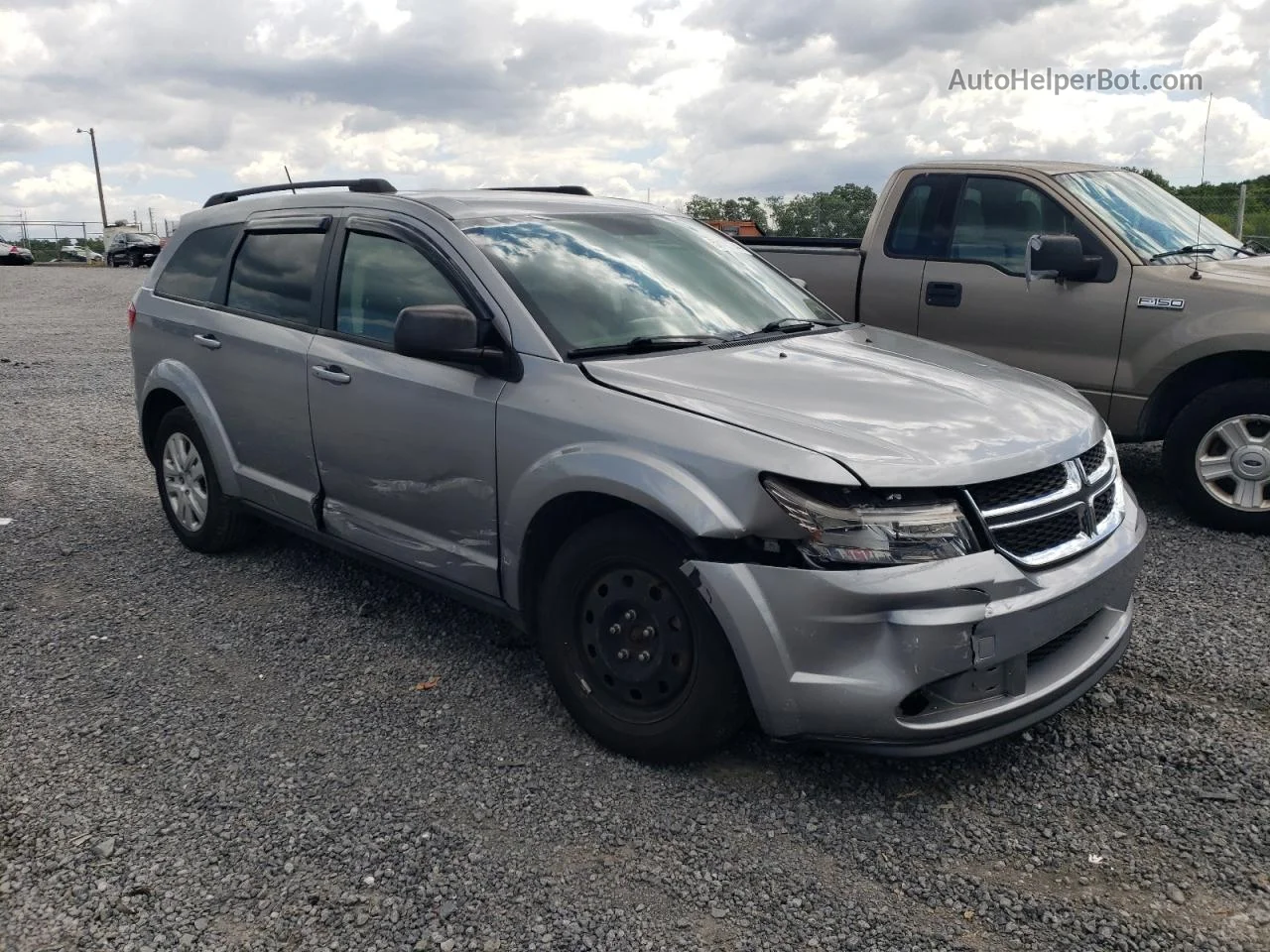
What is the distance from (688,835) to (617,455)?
110cm

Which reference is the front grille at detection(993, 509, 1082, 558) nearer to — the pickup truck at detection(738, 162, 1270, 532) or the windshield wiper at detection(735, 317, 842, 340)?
the windshield wiper at detection(735, 317, 842, 340)

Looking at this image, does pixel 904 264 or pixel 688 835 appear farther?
pixel 904 264

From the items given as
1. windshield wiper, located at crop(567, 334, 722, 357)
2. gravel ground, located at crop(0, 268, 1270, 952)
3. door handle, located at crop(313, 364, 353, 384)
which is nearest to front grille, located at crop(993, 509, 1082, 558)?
gravel ground, located at crop(0, 268, 1270, 952)

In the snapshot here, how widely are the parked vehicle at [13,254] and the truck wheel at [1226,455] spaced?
43.3 m

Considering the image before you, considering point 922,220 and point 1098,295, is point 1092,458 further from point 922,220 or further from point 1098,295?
point 922,220

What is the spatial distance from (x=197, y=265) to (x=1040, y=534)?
4176 mm

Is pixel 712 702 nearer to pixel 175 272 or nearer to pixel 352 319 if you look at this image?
pixel 352 319

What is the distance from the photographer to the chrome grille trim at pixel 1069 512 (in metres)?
3.12

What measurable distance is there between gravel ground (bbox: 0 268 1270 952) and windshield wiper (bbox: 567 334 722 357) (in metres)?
1.25

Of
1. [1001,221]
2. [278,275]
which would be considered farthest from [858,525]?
[1001,221]

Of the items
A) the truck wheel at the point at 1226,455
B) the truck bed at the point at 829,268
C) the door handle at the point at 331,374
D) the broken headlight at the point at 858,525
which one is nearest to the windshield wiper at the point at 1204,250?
the truck wheel at the point at 1226,455

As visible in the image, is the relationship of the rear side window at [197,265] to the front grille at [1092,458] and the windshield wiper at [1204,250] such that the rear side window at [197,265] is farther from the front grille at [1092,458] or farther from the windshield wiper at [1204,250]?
the windshield wiper at [1204,250]

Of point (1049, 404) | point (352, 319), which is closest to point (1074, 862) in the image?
point (1049, 404)

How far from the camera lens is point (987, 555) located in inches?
120
